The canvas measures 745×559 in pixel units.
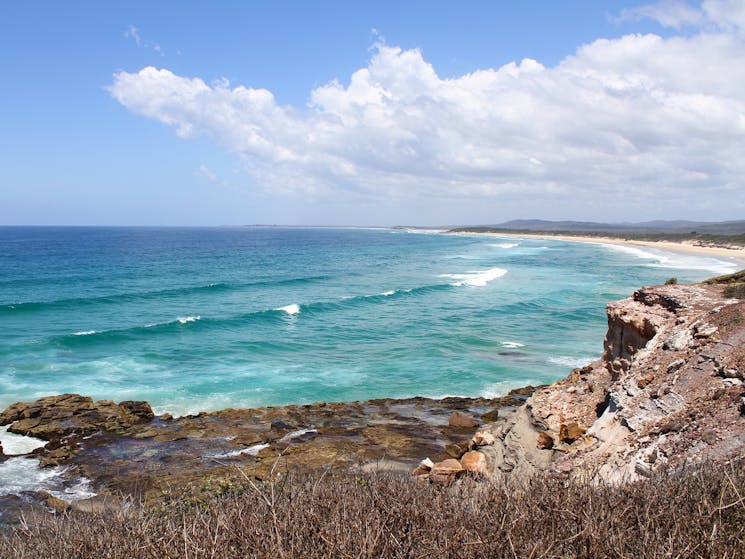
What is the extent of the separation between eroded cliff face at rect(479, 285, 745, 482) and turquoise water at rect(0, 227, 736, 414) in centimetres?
749

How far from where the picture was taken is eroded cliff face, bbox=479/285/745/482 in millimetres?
7543

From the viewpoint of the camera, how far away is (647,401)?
9172 mm

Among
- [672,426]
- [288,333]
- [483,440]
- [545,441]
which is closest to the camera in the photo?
[672,426]

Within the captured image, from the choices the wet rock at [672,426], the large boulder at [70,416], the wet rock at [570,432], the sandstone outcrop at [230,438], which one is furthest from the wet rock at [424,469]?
the large boulder at [70,416]

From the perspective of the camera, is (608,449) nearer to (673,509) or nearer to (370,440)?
(673,509)

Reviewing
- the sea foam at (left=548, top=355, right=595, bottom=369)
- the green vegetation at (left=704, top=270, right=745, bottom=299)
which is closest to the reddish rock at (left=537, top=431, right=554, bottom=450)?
the green vegetation at (left=704, top=270, right=745, bottom=299)

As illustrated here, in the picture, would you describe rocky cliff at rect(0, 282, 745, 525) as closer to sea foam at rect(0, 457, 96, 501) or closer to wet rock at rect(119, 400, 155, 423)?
wet rock at rect(119, 400, 155, 423)

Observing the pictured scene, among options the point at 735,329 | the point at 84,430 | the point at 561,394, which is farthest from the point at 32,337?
the point at 735,329

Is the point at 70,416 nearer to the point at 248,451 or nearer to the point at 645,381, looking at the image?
the point at 248,451

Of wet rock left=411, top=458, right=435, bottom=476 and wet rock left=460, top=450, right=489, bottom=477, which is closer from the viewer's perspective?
wet rock left=460, top=450, right=489, bottom=477

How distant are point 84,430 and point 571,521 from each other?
49.9ft

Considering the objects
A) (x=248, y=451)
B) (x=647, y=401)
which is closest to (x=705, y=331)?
(x=647, y=401)

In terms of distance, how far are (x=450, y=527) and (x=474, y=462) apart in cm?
674

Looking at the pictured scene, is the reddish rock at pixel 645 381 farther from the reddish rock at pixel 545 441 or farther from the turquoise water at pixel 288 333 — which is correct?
the turquoise water at pixel 288 333
